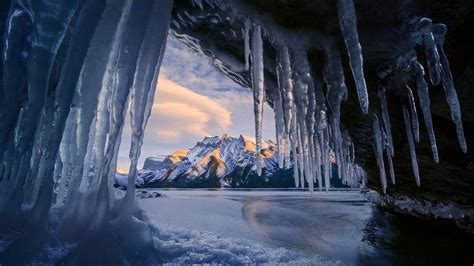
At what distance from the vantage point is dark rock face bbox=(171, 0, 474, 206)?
3742 mm

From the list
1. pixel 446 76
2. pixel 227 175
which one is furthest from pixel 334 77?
pixel 227 175

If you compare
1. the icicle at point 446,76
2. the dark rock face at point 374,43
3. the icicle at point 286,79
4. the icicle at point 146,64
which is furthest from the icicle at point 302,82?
the icicle at point 146,64

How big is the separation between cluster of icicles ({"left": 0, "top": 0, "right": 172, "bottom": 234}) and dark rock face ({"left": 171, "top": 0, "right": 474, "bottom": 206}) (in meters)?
1.29

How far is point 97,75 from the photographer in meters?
3.38

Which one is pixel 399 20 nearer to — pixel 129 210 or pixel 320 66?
pixel 320 66

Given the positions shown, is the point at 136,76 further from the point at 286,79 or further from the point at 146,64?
the point at 286,79

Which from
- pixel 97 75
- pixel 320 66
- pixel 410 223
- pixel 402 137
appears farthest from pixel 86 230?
pixel 410 223

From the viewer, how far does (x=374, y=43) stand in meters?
4.30

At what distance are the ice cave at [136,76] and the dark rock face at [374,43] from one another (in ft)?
0.08

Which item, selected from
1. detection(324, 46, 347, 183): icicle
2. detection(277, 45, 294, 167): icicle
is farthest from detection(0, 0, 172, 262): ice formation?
detection(324, 46, 347, 183): icicle

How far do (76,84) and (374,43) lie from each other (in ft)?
13.6

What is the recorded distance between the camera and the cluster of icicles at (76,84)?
8.66 feet

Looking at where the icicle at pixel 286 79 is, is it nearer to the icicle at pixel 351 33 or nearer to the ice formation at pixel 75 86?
the icicle at pixel 351 33

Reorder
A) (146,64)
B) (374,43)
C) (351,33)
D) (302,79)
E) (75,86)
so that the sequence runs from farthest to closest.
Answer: (302,79) < (374,43) < (146,64) < (351,33) < (75,86)
